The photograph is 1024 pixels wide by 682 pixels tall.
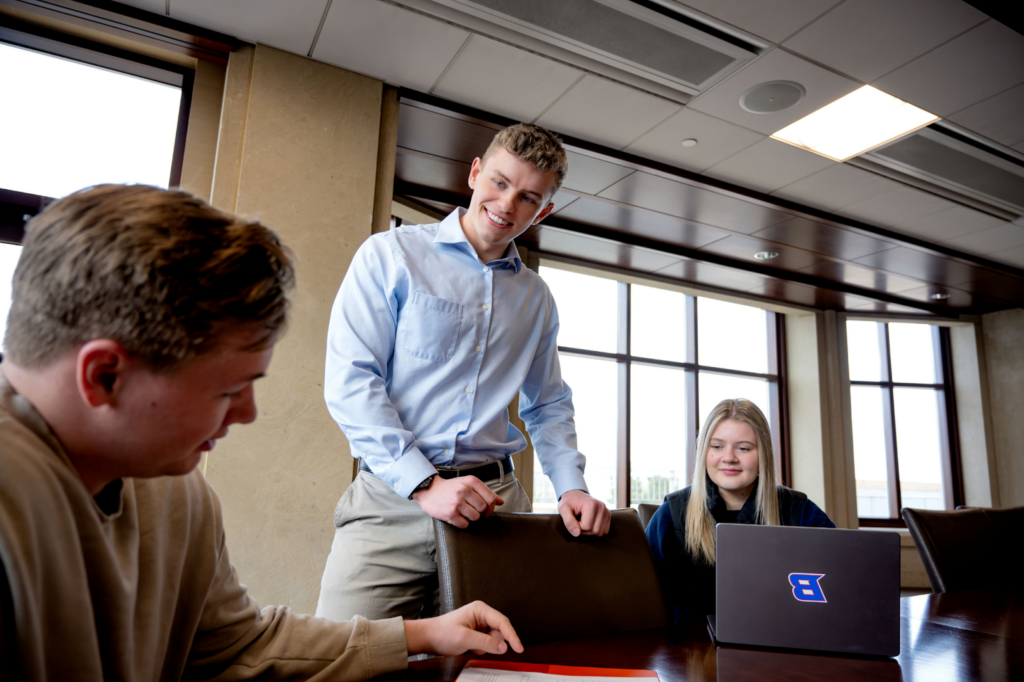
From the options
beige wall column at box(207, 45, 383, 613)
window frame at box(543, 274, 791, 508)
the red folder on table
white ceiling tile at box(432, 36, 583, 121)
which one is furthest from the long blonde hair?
window frame at box(543, 274, 791, 508)

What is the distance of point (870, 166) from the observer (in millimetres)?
4055

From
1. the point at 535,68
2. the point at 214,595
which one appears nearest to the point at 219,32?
the point at 535,68

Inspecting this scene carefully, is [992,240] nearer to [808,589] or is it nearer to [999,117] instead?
[999,117]

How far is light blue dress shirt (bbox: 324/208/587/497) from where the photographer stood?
1.38 m

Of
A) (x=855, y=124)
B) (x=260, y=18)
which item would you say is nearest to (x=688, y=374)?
(x=855, y=124)

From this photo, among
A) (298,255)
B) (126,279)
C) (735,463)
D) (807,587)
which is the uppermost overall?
(298,255)

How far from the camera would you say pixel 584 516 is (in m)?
1.29

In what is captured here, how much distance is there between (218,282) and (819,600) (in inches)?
41.4

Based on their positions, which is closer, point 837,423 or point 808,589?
point 808,589

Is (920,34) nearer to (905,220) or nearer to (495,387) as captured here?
(905,220)

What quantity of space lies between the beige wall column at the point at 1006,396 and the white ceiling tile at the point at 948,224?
9.02 feet

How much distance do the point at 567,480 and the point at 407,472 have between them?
1.49ft

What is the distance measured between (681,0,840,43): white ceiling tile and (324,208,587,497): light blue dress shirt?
180cm

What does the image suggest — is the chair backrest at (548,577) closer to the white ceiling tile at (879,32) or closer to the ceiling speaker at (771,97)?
the white ceiling tile at (879,32)
